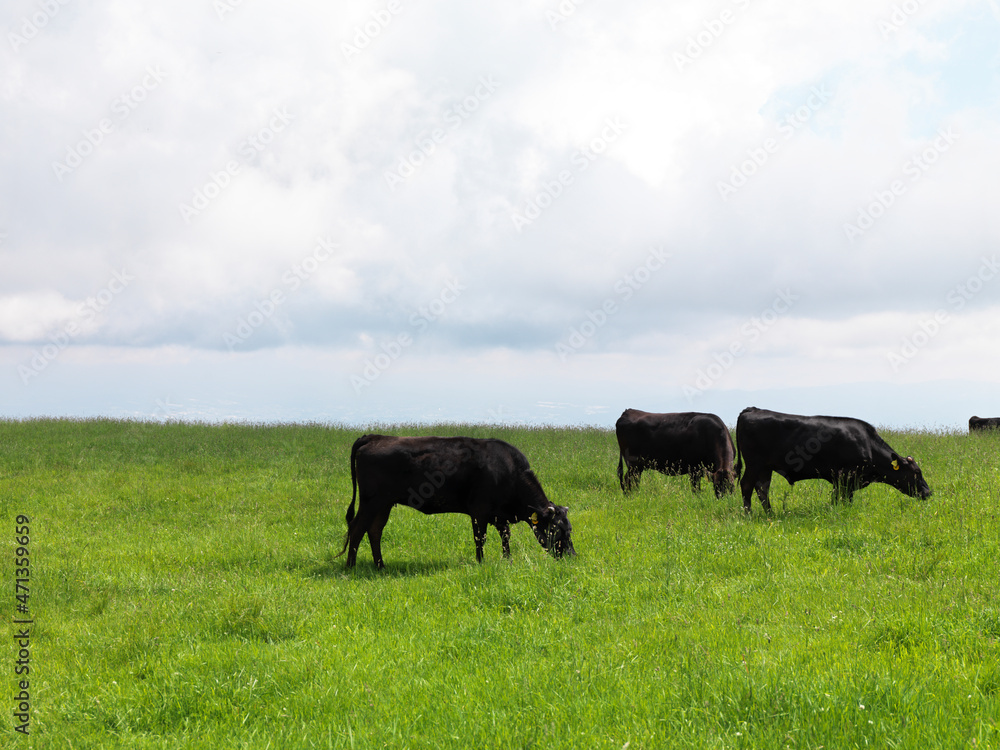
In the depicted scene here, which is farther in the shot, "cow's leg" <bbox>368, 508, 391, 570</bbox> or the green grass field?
"cow's leg" <bbox>368, 508, 391, 570</bbox>

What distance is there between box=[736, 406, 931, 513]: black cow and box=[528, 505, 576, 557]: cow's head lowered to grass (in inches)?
147

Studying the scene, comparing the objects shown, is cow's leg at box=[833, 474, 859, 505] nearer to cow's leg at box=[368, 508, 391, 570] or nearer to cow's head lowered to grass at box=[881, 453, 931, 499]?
cow's head lowered to grass at box=[881, 453, 931, 499]

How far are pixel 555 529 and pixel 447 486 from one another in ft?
5.58

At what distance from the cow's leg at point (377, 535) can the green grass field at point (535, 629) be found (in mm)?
263

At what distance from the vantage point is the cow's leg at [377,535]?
10030 millimetres

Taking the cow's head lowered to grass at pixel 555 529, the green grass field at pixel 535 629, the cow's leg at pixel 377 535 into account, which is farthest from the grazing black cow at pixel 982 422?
the cow's leg at pixel 377 535

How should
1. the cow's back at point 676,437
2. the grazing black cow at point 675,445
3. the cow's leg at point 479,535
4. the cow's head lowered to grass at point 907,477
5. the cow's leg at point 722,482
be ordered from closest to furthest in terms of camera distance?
the cow's leg at point 479,535 < the cow's head lowered to grass at point 907,477 < the cow's leg at point 722,482 < the grazing black cow at point 675,445 < the cow's back at point 676,437

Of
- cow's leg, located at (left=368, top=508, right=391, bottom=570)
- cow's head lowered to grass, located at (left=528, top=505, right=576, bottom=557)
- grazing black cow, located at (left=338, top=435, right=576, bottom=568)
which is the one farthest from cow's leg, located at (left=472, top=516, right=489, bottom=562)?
cow's leg, located at (left=368, top=508, right=391, bottom=570)

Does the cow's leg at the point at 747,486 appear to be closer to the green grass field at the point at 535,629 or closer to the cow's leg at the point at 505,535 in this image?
the green grass field at the point at 535,629

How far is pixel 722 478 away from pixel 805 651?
9.28 meters

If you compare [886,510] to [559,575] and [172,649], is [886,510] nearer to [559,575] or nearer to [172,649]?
[559,575]

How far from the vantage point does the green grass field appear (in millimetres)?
4543

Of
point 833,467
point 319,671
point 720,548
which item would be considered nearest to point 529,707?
point 319,671

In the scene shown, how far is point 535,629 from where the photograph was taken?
6.53m
